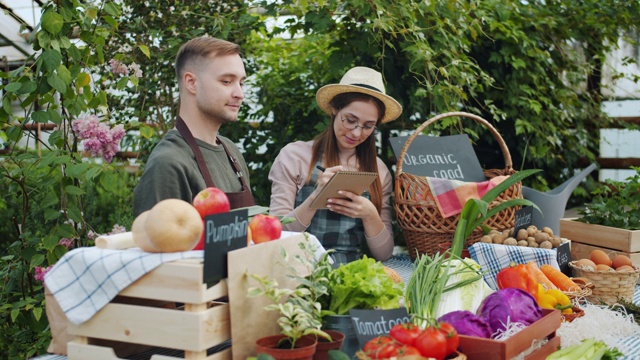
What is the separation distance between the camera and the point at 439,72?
4.14 metres

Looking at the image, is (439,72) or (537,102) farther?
(537,102)

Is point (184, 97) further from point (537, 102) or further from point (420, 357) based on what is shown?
point (537, 102)

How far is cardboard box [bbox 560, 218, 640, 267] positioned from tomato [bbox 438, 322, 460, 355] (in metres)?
1.66

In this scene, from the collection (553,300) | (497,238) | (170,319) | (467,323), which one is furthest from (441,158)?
(170,319)

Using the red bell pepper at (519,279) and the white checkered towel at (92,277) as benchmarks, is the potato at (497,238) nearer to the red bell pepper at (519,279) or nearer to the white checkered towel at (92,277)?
the red bell pepper at (519,279)

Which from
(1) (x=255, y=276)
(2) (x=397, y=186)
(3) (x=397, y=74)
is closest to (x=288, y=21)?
(3) (x=397, y=74)

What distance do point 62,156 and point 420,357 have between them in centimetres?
190

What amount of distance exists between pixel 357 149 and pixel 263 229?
1.58m

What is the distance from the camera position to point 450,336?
157 cm

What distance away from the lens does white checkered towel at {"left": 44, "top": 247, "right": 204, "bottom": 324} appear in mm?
1548

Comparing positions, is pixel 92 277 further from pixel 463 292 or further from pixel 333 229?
pixel 333 229

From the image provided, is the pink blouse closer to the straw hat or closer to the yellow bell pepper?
the straw hat

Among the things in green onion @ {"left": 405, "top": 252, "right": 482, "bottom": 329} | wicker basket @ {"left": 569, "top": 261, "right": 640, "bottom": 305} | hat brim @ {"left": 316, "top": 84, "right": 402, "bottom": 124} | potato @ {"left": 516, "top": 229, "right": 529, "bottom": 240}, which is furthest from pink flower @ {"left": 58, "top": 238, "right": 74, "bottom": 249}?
wicker basket @ {"left": 569, "top": 261, "right": 640, "bottom": 305}

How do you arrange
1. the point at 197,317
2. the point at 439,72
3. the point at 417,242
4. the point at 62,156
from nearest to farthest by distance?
1. the point at 197,317
2. the point at 62,156
3. the point at 417,242
4. the point at 439,72
